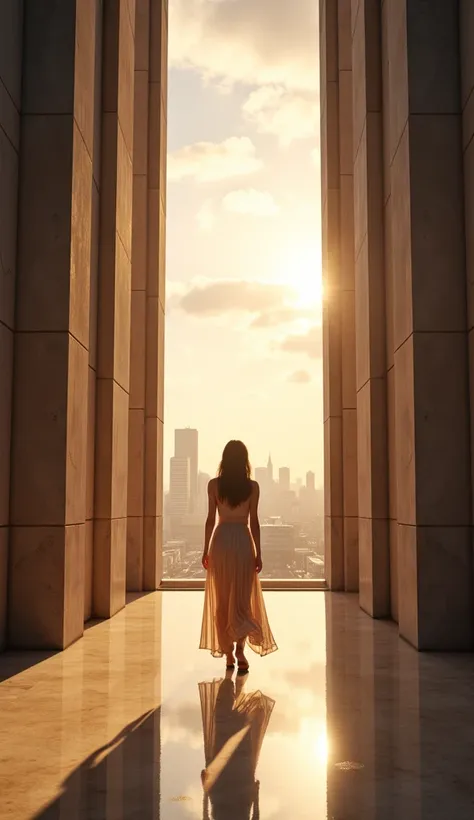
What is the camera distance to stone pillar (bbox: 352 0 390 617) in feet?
36.9

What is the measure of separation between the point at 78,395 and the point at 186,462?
510 inches

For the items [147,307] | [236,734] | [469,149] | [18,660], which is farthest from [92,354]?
[236,734]

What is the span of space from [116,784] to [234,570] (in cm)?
333

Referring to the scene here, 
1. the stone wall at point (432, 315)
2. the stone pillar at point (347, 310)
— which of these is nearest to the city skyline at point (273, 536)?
the stone pillar at point (347, 310)

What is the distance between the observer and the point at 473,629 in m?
8.55

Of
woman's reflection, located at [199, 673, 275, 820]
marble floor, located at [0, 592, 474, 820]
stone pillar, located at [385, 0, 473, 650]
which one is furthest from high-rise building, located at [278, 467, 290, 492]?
woman's reflection, located at [199, 673, 275, 820]

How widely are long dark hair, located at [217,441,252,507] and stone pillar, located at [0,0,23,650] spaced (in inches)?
93.4

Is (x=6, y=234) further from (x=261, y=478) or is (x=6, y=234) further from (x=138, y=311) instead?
(x=261, y=478)

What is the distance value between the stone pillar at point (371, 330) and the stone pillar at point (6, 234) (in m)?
5.04

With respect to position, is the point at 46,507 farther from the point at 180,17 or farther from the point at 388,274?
the point at 180,17

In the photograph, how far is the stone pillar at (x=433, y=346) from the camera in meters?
8.66

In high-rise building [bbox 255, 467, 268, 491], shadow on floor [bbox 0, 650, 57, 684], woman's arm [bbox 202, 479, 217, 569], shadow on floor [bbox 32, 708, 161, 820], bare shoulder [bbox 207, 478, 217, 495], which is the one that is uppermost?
high-rise building [bbox 255, 467, 268, 491]

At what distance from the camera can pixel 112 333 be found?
11.2 m

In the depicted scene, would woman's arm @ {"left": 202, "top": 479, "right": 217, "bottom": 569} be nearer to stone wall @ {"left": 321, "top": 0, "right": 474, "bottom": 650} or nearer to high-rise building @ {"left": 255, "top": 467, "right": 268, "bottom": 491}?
high-rise building @ {"left": 255, "top": 467, "right": 268, "bottom": 491}
